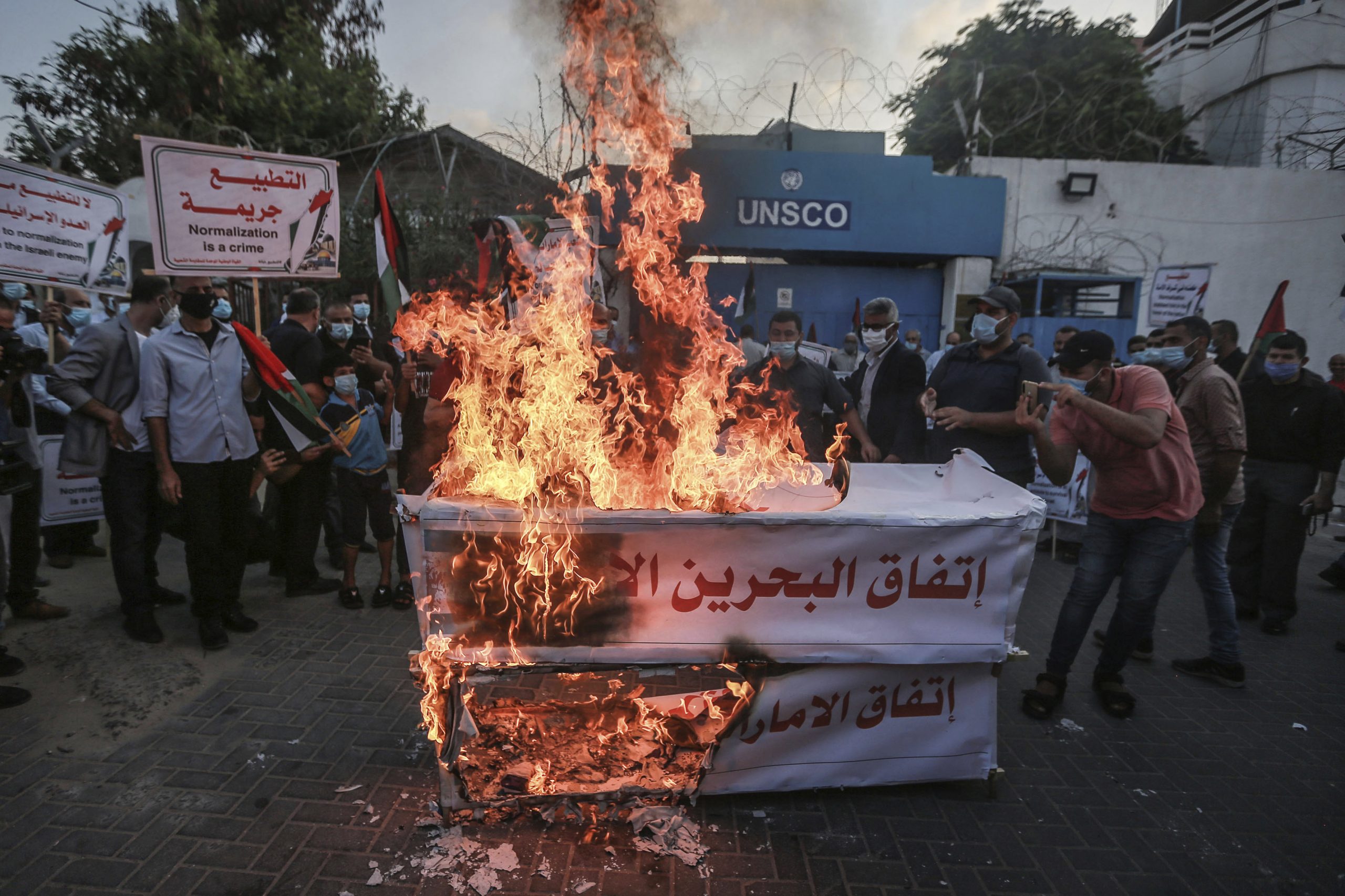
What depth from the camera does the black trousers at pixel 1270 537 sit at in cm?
573

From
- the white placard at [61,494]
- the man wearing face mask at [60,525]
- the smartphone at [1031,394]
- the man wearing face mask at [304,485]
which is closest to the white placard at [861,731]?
the smartphone at [1031,394]

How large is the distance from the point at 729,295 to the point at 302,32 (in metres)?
20.5

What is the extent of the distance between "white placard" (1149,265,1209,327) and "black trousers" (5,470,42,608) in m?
12.5

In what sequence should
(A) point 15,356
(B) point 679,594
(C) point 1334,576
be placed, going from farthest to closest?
(C) point 1334,576
(A) point 15,356
(B) point 679,594

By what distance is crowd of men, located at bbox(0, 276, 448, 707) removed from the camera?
4727 mm

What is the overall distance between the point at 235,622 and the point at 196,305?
228 cm

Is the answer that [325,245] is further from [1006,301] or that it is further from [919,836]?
[919,836]

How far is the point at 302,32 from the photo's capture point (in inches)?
970

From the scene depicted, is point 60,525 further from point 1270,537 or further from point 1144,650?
point 1270,537

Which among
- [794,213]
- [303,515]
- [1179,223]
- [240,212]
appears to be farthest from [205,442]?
[1179,223]

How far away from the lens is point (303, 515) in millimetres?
5828

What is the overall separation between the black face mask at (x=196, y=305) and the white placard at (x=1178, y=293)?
1099cm

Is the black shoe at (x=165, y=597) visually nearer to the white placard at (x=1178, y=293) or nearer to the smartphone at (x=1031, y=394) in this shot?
the smartphone at (x=1031, y=394)

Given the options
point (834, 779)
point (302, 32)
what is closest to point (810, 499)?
point (834, 779)
